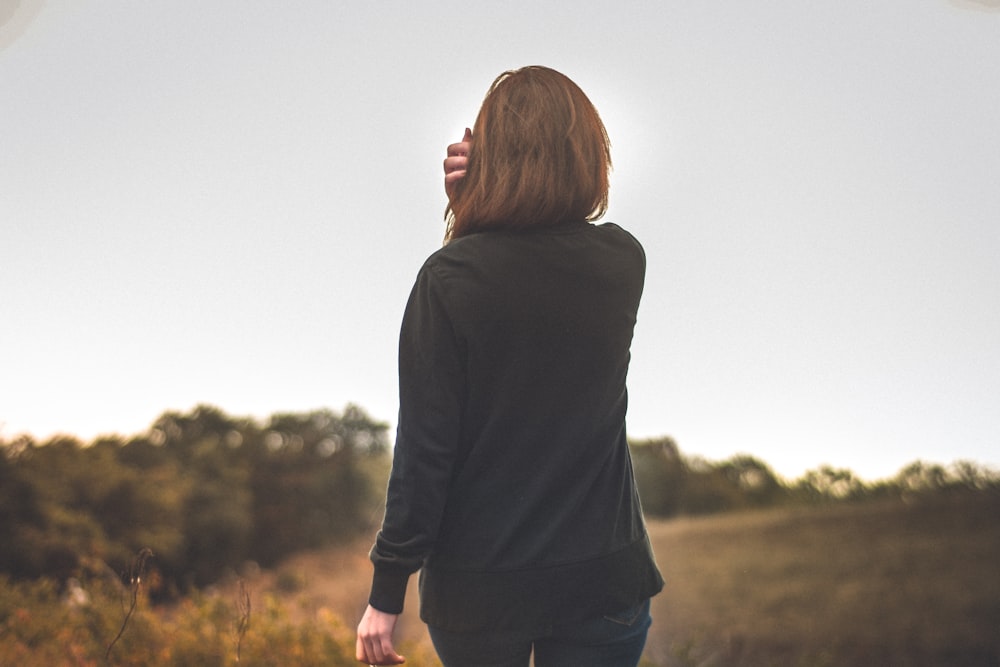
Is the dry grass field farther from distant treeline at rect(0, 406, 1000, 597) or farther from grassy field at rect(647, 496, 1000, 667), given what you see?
distant treeline at rect(0, 406, 1000, 597)

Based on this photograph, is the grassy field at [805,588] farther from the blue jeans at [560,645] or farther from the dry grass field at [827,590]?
the blue jeans at [560,645]

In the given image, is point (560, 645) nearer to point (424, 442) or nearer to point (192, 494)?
point (424, 442)

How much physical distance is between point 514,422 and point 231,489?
110 inches

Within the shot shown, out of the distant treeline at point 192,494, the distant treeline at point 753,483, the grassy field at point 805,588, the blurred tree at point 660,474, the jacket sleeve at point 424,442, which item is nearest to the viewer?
the jacket sleeve at point 424,442

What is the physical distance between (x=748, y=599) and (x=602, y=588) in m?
2.87

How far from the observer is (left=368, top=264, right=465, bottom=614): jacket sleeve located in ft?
3.72

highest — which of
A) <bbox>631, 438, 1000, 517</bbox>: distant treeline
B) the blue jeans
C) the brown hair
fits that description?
the brown hair

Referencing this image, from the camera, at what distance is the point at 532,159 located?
1.20 metres

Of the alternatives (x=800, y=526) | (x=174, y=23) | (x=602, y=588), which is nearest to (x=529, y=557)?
(x=602, y=588)

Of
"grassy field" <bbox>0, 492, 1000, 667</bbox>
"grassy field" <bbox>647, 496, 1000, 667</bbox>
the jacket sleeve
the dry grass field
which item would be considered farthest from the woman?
"grassy field" <bbox>647, 496, 1000, 667</bbox>

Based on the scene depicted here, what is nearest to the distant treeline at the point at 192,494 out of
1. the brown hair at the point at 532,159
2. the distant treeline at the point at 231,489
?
the distant treeline at the point at 231,489

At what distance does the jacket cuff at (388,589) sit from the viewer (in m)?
1.16

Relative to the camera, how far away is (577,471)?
3.95 feet

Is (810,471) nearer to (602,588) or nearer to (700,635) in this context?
(700,635)
